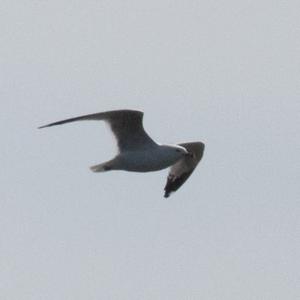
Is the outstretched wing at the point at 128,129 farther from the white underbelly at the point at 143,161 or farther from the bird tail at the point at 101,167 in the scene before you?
the bird tail at the point at 101,167

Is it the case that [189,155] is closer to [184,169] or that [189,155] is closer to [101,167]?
[184,169]

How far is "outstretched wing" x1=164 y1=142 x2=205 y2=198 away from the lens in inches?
899

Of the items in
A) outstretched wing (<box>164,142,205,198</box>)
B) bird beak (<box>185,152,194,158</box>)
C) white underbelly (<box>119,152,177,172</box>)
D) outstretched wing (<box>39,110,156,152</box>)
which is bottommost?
outstretched wing (<box>164,142,205,198</box>)

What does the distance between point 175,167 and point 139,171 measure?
10.7 feet

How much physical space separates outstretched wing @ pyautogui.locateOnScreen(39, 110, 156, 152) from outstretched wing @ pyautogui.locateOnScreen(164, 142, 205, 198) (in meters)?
2.50

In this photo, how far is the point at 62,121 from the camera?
1881 cm

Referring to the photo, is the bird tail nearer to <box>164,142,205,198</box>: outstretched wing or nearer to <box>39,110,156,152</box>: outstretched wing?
<box>39,110,156,152</box>: outstretched wing

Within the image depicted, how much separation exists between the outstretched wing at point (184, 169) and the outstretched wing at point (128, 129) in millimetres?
2504

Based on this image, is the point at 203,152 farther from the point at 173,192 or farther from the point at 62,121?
the point at 62,121

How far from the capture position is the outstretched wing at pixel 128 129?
19.9 m

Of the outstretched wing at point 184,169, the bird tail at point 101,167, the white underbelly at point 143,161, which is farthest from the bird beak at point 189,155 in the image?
the bird tail at point 101,167

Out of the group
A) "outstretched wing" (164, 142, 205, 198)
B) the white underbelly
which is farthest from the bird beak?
the white underbelly

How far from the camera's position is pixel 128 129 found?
797 inches

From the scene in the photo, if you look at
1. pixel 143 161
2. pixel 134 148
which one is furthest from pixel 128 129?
pixel 143 161
